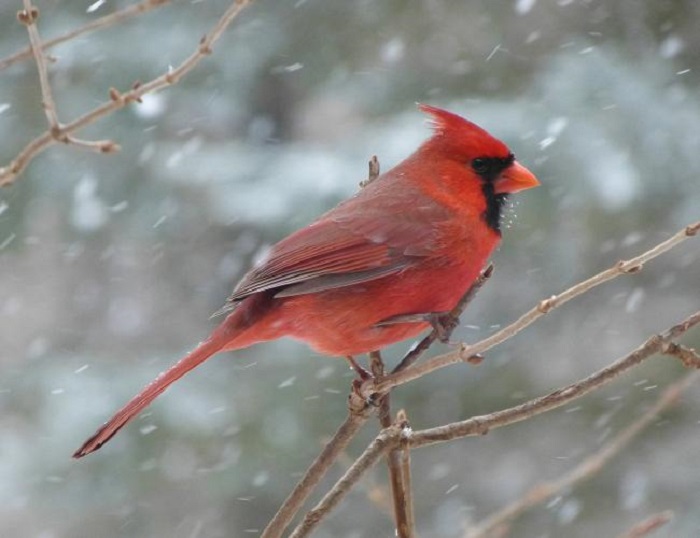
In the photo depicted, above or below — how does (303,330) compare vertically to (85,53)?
below


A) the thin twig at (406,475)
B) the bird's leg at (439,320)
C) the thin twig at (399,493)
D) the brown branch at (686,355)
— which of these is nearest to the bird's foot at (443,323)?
the bird's leg at (439,320)

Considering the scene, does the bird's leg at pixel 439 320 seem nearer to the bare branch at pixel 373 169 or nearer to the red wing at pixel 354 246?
the red wing at pixel 354 246

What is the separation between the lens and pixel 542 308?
153 cm

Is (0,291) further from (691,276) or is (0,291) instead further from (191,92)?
(691,276)

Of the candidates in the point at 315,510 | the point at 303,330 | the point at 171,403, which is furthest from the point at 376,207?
the point at 171,403

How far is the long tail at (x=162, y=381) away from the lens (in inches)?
66.9

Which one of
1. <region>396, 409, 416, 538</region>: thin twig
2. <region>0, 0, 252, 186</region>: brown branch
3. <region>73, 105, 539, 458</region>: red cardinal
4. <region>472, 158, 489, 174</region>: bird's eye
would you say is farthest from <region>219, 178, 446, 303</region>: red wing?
<region>0, 0, 252, 186</region>: brown branch

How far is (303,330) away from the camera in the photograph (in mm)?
2215

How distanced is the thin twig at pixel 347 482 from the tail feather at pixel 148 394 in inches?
12.8

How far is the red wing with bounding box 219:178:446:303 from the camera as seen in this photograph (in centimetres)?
226

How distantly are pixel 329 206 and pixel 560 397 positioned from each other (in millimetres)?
2292

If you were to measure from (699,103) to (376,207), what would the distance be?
1.96m

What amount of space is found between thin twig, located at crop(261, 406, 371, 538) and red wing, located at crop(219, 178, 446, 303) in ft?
A: 1.48

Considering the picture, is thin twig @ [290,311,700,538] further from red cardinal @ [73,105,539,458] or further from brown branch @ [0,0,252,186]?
brown branch @ [0,0,252,186]
